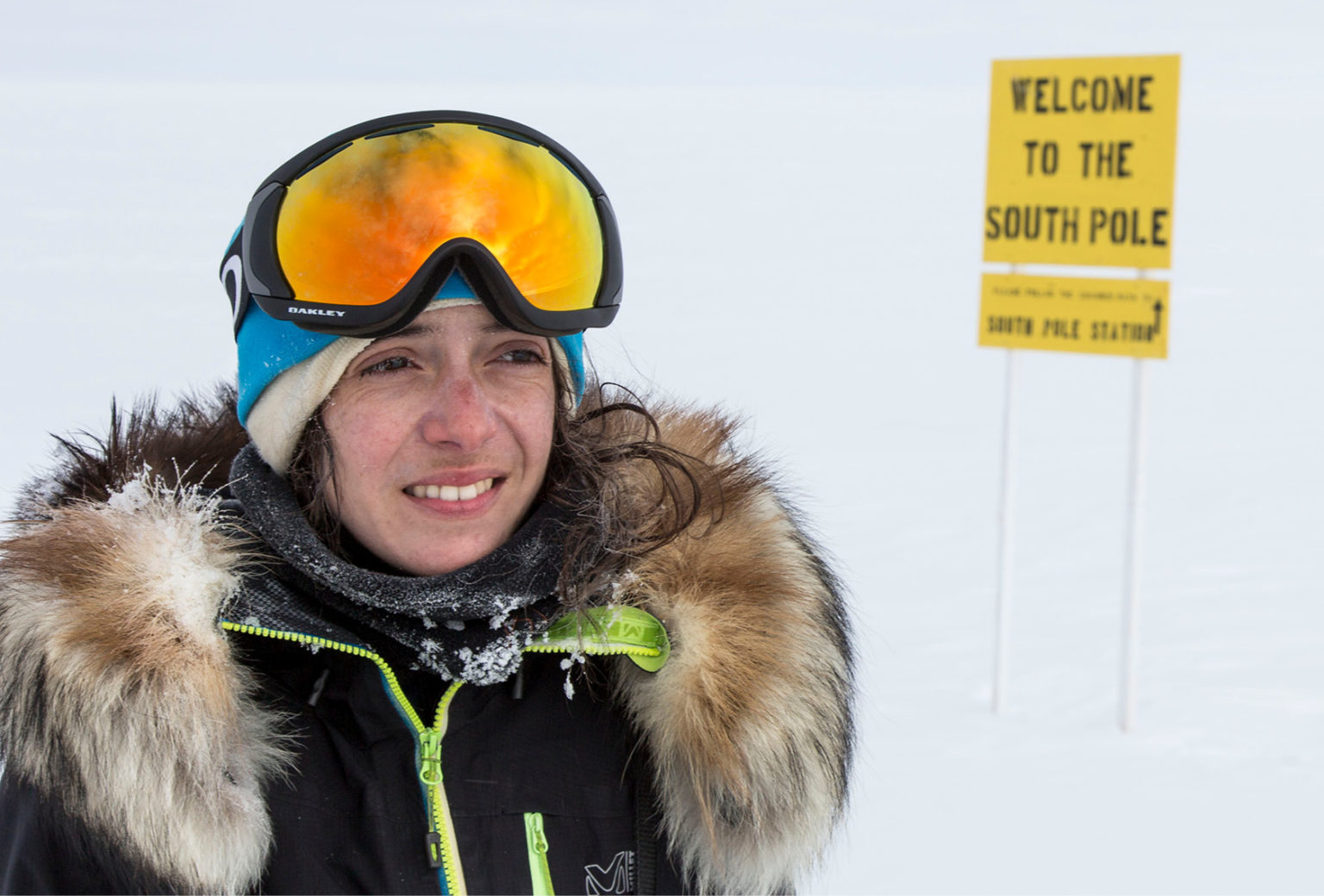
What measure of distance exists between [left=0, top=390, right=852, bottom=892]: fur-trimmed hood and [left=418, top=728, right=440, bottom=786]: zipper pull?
0.54ft

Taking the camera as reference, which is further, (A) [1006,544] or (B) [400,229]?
(A) [1006,544]

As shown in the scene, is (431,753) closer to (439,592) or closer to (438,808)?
(438,808)

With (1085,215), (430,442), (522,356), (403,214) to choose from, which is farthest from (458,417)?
(1085,215)

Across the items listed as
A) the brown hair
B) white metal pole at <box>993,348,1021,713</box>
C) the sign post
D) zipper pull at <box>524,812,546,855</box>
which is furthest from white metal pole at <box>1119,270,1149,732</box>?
zipper pull at <box>524,812,546,855</box>

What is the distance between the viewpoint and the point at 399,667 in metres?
1.51

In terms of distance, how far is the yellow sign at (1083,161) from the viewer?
4.34 m

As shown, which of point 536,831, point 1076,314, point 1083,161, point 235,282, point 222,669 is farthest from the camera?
point 1076,314

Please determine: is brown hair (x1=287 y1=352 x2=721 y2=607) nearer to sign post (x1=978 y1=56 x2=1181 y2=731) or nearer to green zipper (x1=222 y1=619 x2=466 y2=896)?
green zipper (x1=222 y1=619 x2=466 y2=896)

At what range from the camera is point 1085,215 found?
14.7 ft

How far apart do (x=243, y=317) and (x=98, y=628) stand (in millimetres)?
451

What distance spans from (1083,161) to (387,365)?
364cm

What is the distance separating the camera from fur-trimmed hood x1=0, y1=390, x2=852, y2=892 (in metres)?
1.36

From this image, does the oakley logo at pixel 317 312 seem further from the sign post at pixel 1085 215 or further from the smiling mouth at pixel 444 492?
the sign post at pixel 1085 215

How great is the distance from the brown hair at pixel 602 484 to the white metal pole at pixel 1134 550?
315cm
